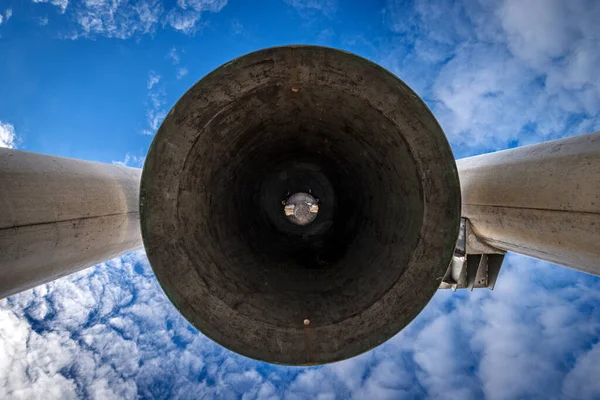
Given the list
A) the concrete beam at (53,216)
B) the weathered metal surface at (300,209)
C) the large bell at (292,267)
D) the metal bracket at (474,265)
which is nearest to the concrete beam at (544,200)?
the metal bracket at (474,265)

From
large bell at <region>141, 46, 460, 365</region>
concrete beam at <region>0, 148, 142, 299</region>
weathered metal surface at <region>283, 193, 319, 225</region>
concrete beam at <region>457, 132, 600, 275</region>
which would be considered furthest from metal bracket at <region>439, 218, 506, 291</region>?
concrete beam at <region>0, 148, 142, 299</region>

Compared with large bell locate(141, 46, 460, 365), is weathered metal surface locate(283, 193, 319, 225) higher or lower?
higher

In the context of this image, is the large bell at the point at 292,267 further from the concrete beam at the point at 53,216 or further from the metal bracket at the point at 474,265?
the metal bracket at the point at 474,265

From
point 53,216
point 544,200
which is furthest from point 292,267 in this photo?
point 544,200

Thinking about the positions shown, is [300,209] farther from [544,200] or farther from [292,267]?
[544,200]

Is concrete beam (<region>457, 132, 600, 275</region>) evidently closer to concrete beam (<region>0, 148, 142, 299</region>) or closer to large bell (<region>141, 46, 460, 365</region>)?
large bell (<region>141, 46, 460, 365</region>)

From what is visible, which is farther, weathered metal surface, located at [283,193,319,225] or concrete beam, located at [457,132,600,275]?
weathered metal surface, located at [283,193,319,225]
